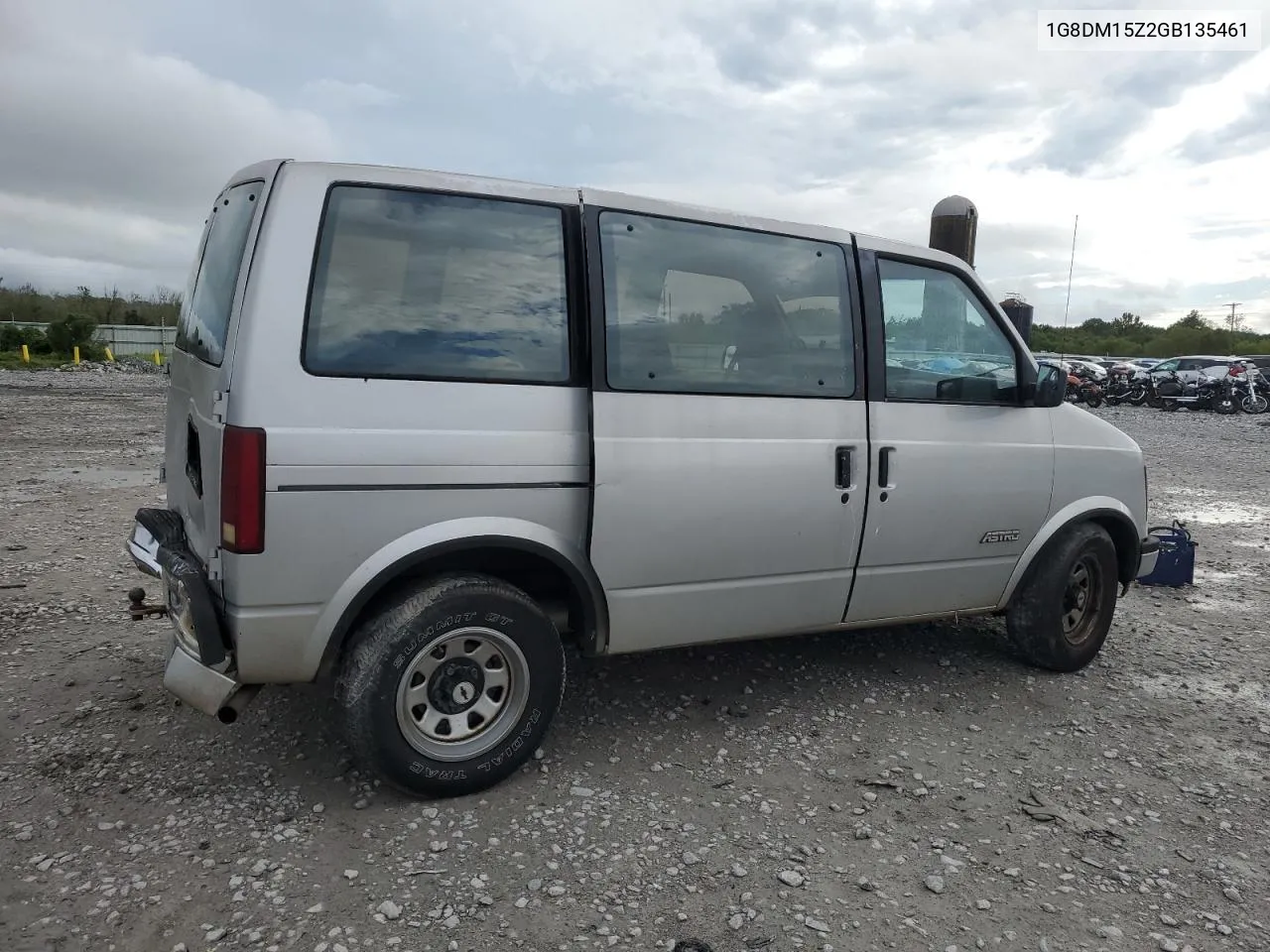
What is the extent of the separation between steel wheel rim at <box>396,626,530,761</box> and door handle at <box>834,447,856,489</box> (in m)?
1.52

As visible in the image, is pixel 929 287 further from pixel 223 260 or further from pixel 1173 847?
pixel 223 260

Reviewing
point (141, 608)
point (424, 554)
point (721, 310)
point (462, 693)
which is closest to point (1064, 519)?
point (721, 310)

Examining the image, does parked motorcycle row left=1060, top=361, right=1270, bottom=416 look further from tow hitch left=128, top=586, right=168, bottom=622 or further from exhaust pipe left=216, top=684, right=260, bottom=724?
exhaust pipe left=216, top=684, right=260, bottom=724

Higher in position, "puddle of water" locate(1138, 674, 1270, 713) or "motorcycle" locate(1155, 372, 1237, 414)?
"motorcycle" locate(1155, 372, 1237, 414)

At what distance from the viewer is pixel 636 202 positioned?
359 cm

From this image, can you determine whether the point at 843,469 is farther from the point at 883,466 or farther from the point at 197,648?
the point at 197,648

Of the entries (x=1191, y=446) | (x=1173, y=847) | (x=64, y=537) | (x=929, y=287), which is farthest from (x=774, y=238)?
(x=1191, y=446)

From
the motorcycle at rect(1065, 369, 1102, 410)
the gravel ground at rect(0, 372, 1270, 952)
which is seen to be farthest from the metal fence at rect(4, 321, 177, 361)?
the gravel ground at rect(0, 372, 1270, 952)

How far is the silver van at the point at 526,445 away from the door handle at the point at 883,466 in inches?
0.4

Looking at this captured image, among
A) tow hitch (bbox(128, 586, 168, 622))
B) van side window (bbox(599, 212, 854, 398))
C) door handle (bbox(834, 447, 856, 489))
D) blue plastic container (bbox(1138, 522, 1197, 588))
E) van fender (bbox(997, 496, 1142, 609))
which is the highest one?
van side window (bbox(599, 212, 854, 398))

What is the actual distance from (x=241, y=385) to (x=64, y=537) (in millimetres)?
5209

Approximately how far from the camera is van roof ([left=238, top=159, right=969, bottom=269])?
3111 mm

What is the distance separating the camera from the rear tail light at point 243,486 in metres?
2.81

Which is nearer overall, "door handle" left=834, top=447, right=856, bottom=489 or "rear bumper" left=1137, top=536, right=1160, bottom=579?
"door handle" left=834, top=447, right=856, bottom=489
